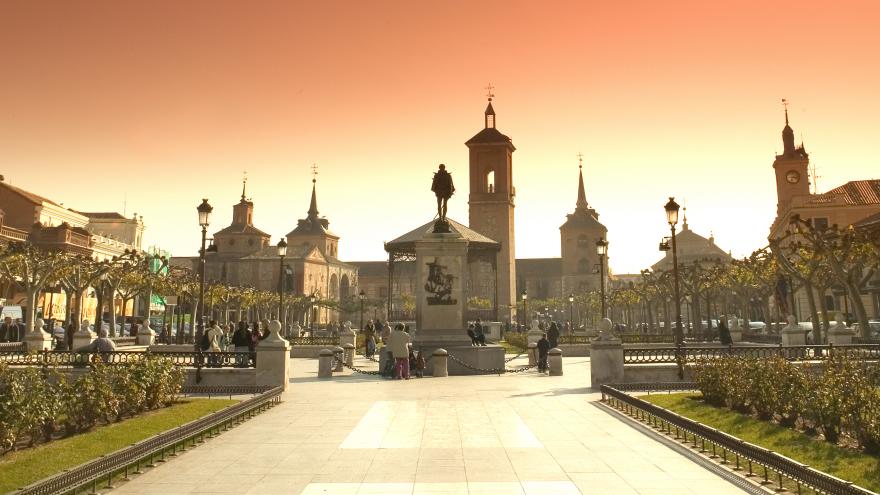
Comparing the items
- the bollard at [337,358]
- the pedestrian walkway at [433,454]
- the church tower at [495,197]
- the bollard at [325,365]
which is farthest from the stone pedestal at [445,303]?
the church tower at [495,197]

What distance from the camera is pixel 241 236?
114938 millimetres

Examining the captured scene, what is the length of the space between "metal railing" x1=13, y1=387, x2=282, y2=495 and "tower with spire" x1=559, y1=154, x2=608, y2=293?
4073 inches

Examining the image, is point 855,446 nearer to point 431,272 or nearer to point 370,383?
point 370,383

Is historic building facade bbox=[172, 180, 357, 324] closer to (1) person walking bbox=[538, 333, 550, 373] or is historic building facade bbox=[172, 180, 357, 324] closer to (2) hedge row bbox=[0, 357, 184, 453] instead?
(1) person walking bbox=[538, 333, 550, 373]

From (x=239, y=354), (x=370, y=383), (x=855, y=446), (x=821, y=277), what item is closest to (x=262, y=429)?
(x=239, y=354)

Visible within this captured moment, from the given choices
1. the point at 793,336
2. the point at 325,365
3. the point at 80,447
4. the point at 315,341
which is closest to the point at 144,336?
the point at 315,341

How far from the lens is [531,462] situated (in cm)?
884

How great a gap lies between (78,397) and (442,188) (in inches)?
666

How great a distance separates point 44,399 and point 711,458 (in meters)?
10.1

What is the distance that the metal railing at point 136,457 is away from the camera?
6.58 meters

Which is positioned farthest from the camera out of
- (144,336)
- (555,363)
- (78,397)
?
(144,336)

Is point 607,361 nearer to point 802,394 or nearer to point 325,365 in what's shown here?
point 802,394

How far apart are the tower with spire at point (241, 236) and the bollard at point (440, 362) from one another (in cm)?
9712

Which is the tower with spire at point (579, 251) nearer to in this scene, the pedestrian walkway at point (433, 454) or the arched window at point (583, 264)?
the arched window at point (583, 264)
